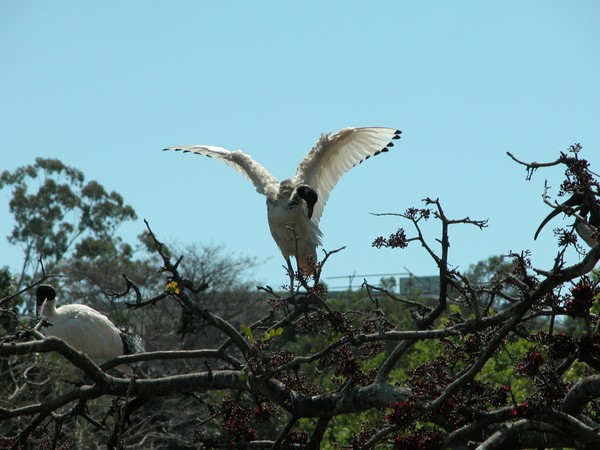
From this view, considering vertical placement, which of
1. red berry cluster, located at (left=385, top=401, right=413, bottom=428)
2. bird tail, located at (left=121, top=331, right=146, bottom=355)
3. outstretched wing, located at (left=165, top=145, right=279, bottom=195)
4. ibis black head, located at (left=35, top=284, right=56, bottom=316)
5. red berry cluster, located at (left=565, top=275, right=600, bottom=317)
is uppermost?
outstretched wing, located at (left=165, top=145, right=279, bottom=195)

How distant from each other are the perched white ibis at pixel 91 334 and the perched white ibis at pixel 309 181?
147 cm

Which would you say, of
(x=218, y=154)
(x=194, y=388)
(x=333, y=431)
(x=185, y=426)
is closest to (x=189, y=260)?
(x=185, y=426)

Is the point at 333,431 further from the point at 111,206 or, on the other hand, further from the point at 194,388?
the point at 111,206

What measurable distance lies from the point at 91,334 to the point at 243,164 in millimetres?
2072

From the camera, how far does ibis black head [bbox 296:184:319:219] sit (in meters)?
8.58

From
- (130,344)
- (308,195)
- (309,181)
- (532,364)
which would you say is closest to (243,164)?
(309,181)

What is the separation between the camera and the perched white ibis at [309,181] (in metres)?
8.66

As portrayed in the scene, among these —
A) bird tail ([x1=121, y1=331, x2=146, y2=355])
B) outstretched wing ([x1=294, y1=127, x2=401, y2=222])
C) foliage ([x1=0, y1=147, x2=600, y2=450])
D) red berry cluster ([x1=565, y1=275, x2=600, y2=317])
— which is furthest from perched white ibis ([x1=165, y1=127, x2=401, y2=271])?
red berry cluster ([x1=565, y1=275, x2=600, y2=317])

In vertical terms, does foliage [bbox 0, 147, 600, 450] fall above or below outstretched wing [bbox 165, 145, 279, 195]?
below

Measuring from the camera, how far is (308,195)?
858 cm

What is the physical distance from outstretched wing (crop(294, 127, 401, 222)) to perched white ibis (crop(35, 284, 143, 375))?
6.14 ft

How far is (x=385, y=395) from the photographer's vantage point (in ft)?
15.9

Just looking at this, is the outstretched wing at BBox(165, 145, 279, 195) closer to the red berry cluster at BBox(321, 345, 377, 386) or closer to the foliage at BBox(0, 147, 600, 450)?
the foliage at BBox(0, 147, 600, 450)

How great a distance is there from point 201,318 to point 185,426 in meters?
16.7
